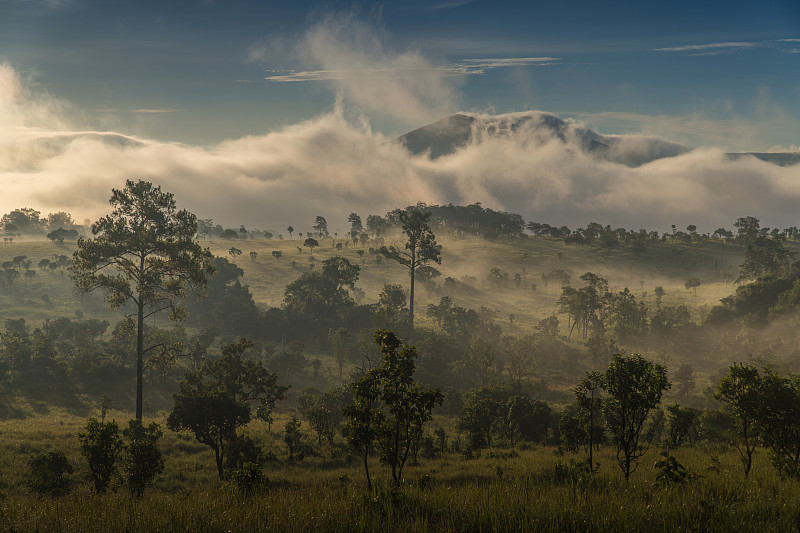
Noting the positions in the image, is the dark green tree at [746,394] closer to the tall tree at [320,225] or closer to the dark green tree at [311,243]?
the dark green tree at [311,243]

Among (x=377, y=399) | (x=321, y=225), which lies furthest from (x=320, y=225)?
(x=377, y=399)

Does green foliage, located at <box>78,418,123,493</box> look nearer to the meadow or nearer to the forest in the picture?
the forest

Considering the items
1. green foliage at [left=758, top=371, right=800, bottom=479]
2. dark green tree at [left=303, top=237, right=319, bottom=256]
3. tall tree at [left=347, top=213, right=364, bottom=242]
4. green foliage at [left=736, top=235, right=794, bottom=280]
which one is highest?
tall tree at [left=347, top=213, right=364, bottom=242]

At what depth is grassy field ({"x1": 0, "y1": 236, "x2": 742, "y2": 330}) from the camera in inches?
3735

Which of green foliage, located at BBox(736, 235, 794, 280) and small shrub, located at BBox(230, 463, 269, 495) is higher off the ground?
green foliage, located at BBox(736, 235, 794, 280)

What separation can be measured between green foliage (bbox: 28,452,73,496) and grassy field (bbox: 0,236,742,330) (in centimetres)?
7489

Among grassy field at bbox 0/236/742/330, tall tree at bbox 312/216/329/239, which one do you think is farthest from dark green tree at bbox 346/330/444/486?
tall tree at bbox 312/216/329/239

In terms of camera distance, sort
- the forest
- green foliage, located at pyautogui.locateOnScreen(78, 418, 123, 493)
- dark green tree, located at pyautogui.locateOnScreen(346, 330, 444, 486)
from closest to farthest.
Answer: the forest → dark green tree, located at pyautogui.locateOnScreen(346, 330, 444, 486) → green foliage, located at pyautogui.locateOnScreen(78, 418, 123, 493)

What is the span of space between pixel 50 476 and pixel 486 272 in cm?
12655

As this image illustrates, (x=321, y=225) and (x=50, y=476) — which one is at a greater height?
(x=321, y=225)

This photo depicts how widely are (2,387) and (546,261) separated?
138402 mm

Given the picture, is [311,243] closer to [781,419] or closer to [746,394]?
[746,394]

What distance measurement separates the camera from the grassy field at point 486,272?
9488 centimetres

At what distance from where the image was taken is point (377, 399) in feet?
83.3
